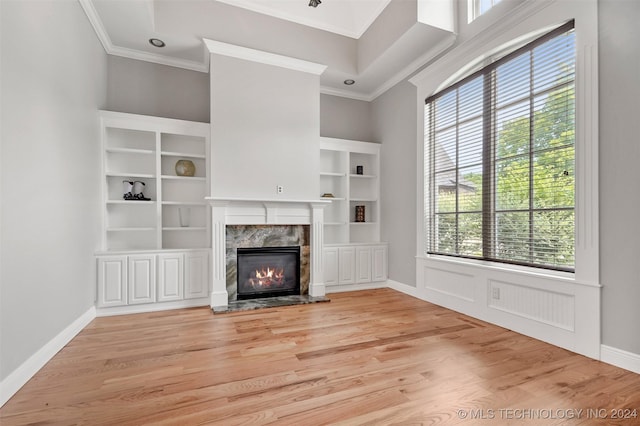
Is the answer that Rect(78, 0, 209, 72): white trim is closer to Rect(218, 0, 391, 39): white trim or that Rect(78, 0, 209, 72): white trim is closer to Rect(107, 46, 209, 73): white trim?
Rect(107, 46, 209, 73): white trim

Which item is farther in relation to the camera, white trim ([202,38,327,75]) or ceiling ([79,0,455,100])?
white trim ([202,38,327,75])

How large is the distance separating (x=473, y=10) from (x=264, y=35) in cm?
262

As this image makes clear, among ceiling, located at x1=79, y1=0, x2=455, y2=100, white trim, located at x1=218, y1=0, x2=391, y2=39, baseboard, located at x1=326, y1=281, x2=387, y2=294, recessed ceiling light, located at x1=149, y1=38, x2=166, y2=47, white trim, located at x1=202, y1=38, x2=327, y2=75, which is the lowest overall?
baseboard, located at x1=326, y1=281, x2=387, y2=294

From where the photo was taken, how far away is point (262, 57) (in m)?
4.12

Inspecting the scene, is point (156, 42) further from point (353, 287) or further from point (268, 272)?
point (353, 287)

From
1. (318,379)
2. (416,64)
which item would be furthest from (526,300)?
(416,64)

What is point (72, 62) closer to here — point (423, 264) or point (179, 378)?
point (179, 378)

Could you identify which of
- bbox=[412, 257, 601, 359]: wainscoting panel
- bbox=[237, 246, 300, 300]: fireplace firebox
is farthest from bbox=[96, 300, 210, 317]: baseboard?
bbox=[412, 257, 601, 359]: wainscoting panel

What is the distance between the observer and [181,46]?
156 inches

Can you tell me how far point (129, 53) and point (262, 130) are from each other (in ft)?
6.71

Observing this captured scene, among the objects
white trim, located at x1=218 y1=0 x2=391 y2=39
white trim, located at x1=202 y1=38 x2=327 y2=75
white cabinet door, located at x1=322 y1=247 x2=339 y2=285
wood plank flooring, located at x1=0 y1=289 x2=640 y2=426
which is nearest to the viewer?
wood plank flooring, located at x1=0 y1=289 x2=640 y2=426

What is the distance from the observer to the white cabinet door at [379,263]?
16.5 ft

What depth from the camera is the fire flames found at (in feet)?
14.0

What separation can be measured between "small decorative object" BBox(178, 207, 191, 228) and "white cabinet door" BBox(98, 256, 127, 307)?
2.84 feet
